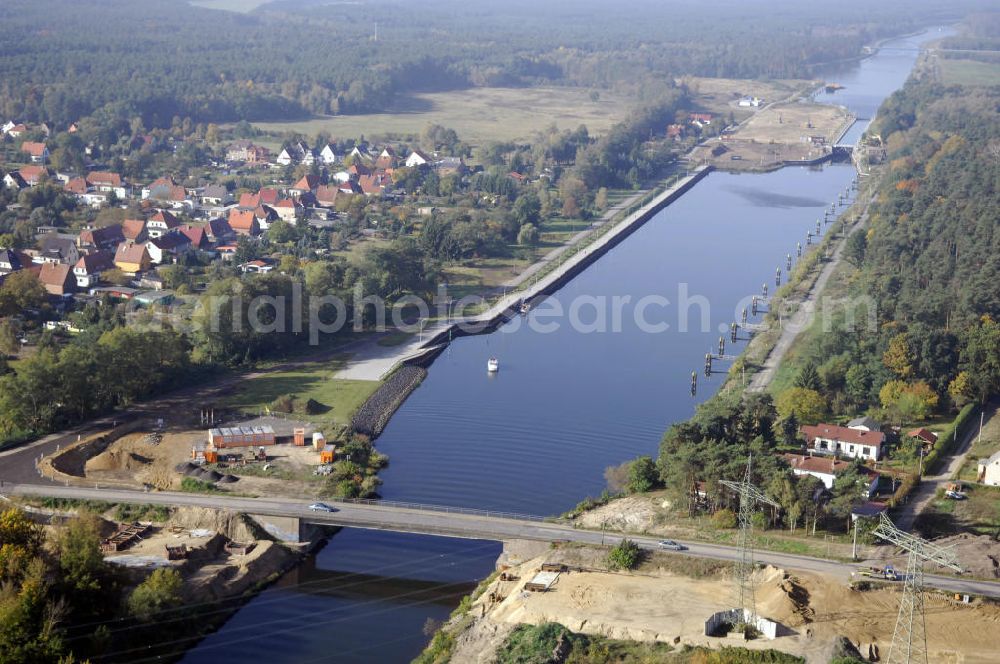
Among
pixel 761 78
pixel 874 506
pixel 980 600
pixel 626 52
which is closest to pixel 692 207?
pixel 874 506

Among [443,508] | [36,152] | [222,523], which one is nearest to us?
[222,523]

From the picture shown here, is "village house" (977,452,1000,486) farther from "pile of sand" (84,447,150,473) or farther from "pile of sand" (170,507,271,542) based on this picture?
"pile of sand" (84,447,150,473)

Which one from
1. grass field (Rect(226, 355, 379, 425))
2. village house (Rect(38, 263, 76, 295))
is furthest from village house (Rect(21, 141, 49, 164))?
grass field (Rect(226, 355, 379, 425))

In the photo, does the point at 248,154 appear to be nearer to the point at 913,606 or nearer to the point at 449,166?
the point at 449,166

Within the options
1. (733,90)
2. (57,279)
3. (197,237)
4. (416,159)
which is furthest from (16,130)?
(733,90)

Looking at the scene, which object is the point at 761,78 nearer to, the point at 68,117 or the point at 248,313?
the point at 68,117

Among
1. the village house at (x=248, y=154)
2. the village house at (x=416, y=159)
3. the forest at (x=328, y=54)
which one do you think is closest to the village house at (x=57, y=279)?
the village house at (x=248, y=154)
